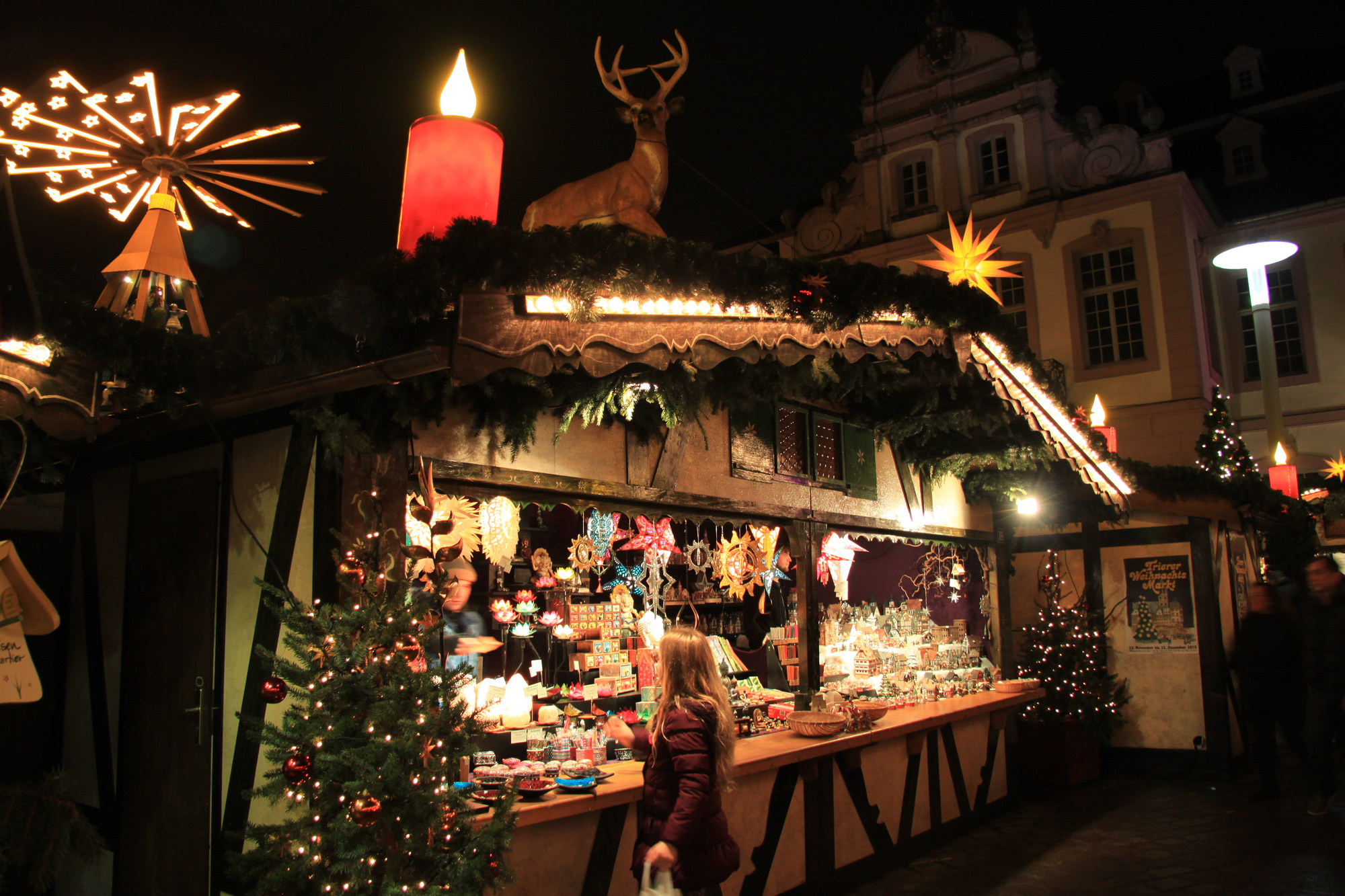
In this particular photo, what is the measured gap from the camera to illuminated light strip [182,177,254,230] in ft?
21.9

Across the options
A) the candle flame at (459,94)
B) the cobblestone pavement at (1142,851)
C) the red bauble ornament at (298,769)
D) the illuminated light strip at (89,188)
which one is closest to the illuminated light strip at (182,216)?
the illuminated light strip at (89,188)

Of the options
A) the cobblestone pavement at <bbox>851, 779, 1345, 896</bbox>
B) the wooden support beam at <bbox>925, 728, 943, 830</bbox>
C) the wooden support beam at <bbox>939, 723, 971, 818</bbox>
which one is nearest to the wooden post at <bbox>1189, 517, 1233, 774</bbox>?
the cobblestone pavement at <bbox>851, 779, 1345, 896</bbox>

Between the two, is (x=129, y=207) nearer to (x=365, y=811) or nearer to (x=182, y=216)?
(x=182, y=216)

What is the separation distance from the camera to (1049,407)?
6.11m

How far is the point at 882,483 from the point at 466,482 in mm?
4242

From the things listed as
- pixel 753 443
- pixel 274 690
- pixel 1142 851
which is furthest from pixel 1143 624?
pixel 274 690

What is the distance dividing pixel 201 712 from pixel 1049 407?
547cm

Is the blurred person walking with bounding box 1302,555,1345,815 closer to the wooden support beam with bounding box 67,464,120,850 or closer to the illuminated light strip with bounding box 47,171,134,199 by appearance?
the wooden support beam with bounding box 67,464,120,850

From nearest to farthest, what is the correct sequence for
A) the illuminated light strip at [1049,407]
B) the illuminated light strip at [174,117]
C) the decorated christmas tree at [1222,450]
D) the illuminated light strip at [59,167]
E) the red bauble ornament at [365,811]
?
the red bauble ornament at [365,811] → the illuminated light strip at [1049,407] → the illuminated light strip at [59,167] → the illuminated light strip at [174,117] → the decorated christmas tree at [1222,450]

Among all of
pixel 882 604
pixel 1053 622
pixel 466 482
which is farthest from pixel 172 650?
pixel 1053 622

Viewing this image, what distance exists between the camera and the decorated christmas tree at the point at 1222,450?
36.6 feet

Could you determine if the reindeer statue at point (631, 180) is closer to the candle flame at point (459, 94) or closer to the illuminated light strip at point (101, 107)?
the candle flame at point (459, 94)

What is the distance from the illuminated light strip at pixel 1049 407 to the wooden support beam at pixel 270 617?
3.51m

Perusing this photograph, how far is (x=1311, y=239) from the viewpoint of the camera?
1773 centimetres
